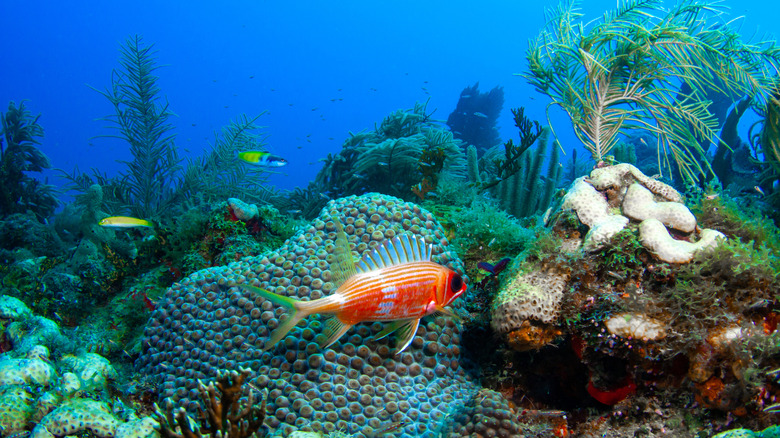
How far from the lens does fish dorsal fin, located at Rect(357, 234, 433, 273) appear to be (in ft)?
7.96

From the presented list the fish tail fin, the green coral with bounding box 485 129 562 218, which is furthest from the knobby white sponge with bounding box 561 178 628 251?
the green coral with bounding box 485 129 562 218

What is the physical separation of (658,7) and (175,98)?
498ft

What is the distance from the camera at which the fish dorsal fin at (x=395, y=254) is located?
2426 mm

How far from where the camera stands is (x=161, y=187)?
9.80 meters

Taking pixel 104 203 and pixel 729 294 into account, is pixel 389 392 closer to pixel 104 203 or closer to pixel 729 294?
pixel 729 294

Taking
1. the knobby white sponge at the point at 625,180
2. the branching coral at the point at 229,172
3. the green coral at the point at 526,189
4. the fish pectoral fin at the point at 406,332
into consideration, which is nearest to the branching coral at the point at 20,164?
the branching coral at the point at 229,172

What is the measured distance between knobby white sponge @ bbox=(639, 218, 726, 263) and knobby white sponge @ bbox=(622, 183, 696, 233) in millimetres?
121

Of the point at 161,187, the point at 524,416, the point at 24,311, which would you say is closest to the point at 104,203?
the point at 161,187

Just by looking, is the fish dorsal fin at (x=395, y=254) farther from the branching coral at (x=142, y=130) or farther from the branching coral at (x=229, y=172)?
the branching coral at (x=142, y=130)

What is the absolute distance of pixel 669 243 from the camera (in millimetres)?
2443

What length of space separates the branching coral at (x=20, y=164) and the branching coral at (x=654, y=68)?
13.4m

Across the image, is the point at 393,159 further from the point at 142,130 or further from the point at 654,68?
the point at 142,130

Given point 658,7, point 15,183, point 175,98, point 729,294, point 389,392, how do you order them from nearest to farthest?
point 729,294 < point 389,392 < point 658,7 < point 15,183 < point 175,98

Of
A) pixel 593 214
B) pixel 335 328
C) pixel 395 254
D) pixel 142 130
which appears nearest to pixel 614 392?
pixel 593 214
